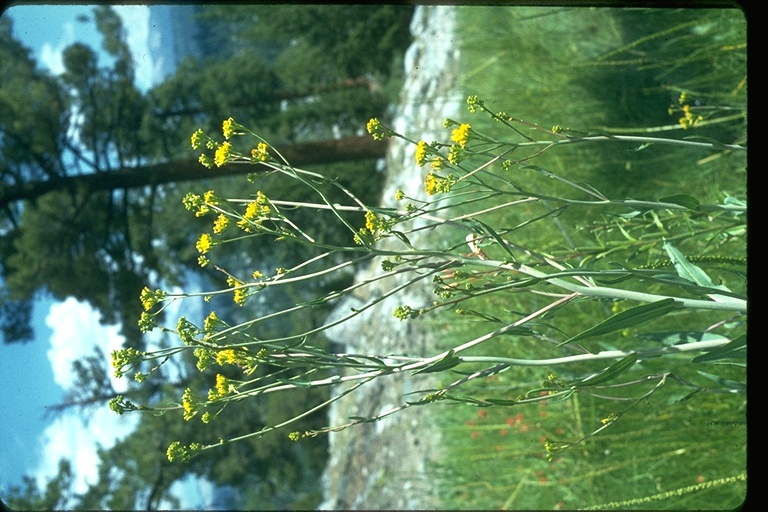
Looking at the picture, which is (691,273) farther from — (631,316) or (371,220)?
(371,220)

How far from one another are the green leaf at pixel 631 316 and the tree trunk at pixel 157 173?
169cm

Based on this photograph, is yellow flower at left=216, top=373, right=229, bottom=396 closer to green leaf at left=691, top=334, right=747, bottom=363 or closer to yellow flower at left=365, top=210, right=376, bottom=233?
yellow flower at left=365, top=210, right=376, bottom=233

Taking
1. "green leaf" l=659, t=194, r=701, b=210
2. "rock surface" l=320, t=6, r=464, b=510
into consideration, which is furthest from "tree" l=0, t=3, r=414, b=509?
"green leaf" l=659, t=194, r=701, b=210

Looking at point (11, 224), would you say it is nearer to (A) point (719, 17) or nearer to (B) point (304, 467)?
(B) point (304, 467)

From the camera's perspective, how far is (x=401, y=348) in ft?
7.63

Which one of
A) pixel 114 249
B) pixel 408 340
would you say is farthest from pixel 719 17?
pixel 114 249

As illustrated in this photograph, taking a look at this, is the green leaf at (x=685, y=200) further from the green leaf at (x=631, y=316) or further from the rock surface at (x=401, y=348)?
the rock surface at (x=401, y=348)

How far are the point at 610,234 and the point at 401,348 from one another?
4.10ft

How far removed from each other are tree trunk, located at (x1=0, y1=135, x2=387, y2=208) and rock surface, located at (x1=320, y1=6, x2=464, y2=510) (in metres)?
0.13

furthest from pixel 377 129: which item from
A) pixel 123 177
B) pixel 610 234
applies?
pixel 123 177

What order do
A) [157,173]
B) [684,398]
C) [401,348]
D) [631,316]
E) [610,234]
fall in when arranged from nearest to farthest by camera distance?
[631,316] → [684,398] → [610,234] → [157,173] → [401,348]

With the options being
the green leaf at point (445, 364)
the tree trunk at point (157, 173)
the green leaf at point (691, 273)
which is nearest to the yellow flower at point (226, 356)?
the green leaf at point (445, 364)

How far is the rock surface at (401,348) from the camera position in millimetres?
2145
